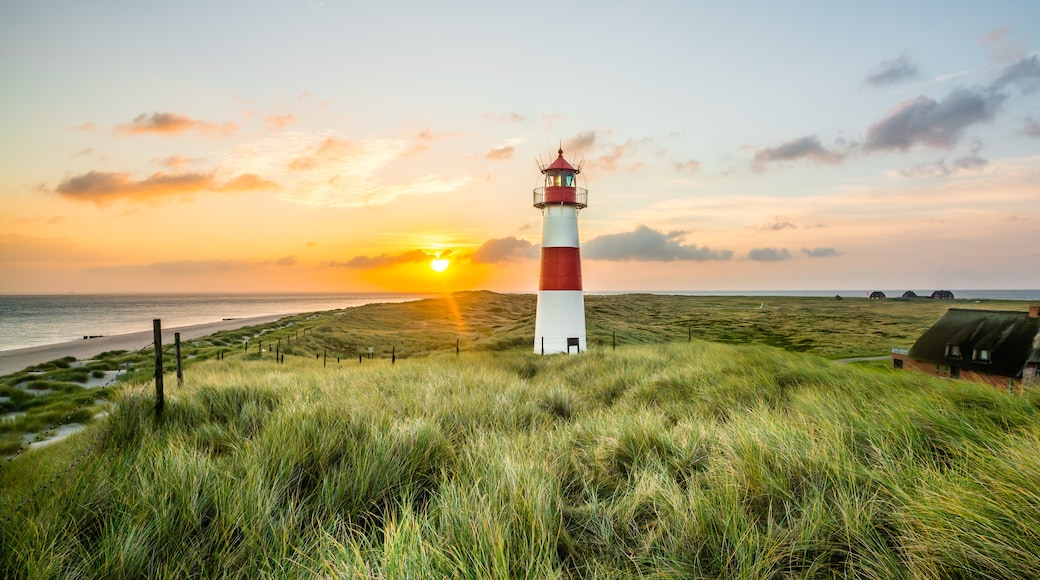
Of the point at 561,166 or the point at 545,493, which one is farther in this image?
the point at 561,166

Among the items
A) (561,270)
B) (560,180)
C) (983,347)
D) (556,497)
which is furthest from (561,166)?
(983,347)

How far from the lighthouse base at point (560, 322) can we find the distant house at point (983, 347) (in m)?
18.5

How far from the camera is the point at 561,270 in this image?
19531mm

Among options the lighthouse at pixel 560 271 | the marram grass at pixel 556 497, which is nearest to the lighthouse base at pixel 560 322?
the lighthouse at pixel 560 271

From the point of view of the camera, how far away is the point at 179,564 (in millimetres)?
2791

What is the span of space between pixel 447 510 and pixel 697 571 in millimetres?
1575

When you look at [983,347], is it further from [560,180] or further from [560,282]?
[560,180]

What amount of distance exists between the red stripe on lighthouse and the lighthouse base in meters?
0.26

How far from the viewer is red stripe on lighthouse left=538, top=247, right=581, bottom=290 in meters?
19.5

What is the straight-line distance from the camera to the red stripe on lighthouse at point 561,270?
1953 centimetres

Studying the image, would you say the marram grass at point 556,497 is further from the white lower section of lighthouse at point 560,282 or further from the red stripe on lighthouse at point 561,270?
the red stripe on lighthouse at point 561,270

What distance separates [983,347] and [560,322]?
2265 centimetres

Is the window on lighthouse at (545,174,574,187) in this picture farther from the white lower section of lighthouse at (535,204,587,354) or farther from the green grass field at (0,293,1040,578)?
the green grass field at (0,293,1040,578)

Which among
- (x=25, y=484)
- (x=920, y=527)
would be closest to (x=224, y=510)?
(x=25, y=484)
